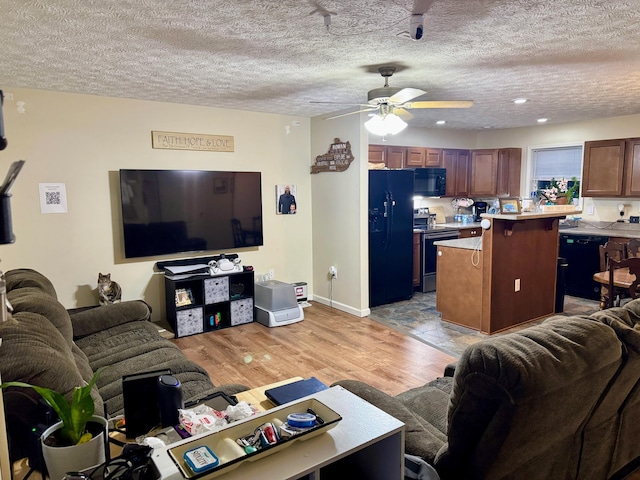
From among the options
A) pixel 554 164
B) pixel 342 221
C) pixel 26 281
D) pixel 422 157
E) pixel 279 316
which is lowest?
pixel 279 316

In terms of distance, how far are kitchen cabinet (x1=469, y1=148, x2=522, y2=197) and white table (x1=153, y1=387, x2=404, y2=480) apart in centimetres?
641

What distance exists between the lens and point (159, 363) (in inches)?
101

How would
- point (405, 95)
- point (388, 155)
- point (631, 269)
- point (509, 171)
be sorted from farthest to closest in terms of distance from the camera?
point (509, 171), point (388, 155), point (631, 269), point (405, 95)

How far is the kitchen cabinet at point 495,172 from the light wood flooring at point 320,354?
352 cm

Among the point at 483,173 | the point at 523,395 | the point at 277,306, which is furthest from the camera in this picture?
the point at 483,173

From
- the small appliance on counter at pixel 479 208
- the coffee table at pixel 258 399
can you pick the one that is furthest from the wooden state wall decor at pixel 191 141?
the small appliance on counter at pixel 479 208

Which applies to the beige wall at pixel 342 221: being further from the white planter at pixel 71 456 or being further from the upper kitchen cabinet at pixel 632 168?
the white planter at pixel 71 456

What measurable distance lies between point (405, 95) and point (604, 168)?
163 inches

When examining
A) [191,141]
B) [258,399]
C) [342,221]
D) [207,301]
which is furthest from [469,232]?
[258,399]

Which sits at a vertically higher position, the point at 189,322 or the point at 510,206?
the point at 510,206

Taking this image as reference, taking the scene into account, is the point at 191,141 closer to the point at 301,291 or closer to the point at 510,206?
the point at 301,291

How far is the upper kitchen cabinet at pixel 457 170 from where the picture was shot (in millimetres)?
6900

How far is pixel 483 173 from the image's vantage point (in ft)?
23.4

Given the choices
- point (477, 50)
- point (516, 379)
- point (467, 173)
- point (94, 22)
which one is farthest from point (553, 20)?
point (467, 173)
